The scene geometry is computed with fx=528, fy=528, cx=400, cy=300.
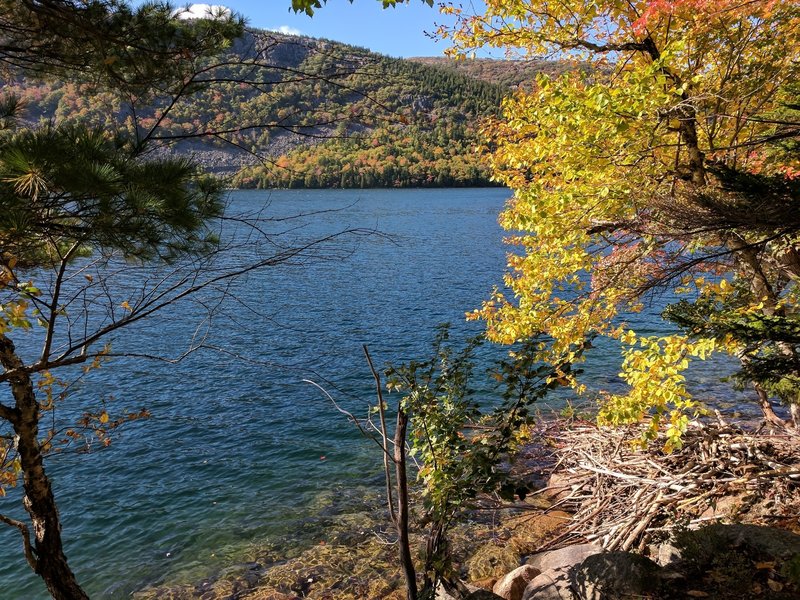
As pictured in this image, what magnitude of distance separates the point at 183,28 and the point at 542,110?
419 cm

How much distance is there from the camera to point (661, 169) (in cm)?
754

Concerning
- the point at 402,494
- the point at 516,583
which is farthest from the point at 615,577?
the point at 402,494

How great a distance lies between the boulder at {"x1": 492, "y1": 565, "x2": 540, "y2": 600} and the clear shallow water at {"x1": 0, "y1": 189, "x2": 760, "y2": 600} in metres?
3.46

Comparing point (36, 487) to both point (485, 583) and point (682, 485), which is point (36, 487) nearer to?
point (485, 583)

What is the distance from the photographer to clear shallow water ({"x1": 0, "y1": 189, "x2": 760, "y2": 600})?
9898 mm

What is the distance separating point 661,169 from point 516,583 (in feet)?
21.0

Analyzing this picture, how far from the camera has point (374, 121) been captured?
3715 millimetres

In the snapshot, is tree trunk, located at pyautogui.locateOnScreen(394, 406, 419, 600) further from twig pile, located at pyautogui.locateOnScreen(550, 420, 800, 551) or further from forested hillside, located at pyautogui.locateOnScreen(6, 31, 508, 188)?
twig pile, located at pyautogui.locateOnScreen(550, 420, 800, 551)

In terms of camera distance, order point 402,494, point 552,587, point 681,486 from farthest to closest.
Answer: point 681,486
point 552,587
point 402,494

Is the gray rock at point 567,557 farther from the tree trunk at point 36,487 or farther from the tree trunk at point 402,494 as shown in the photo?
the tree trunk at point 36,487

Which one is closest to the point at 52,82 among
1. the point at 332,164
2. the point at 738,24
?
the point at 738,24

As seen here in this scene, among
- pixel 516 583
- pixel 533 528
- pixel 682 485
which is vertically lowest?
pixel 533 528

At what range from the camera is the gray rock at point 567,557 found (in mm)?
7395

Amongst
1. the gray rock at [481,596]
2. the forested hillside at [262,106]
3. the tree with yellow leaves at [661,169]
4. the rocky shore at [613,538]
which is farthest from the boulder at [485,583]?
the forested hillside at [262,106]
